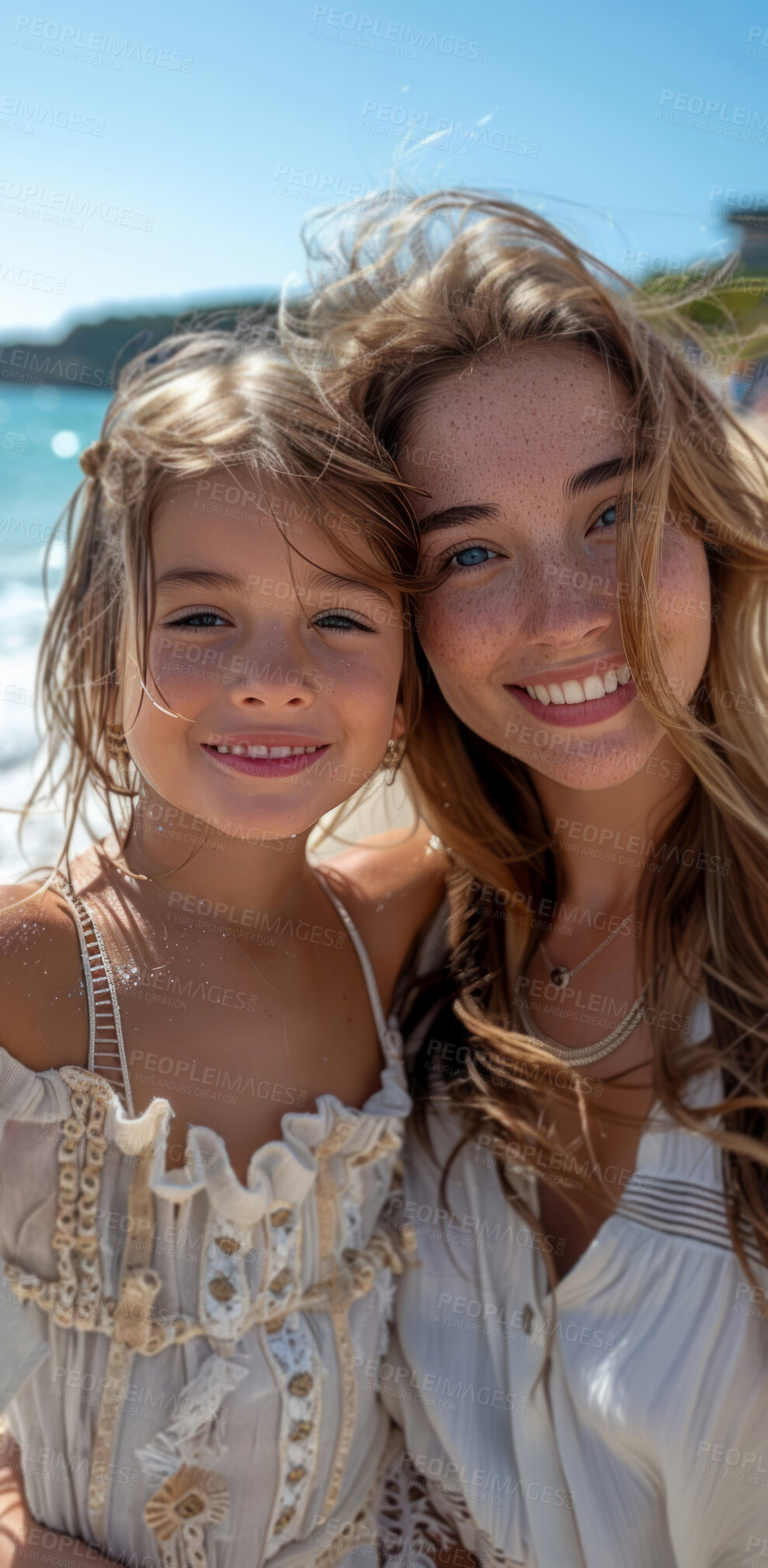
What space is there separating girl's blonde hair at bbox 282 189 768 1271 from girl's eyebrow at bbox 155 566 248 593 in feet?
1.40

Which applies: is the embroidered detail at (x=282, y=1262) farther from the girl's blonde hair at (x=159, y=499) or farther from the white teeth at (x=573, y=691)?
the white teeth at (x=573, y=691)

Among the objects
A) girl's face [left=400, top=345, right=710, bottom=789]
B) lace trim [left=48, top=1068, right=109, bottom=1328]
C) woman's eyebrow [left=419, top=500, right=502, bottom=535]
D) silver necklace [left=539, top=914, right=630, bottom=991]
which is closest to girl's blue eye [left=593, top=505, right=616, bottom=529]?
girl's face [left=400, top=345, right=710, bottom=789]

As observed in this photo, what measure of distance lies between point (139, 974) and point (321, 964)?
1.15 feet

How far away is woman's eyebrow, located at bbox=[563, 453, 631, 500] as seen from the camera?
5.72ft

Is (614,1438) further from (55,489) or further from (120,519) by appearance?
(55,489)

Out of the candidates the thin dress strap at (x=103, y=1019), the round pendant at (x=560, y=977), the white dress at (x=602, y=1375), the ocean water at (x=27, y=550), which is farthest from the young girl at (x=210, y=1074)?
the ocean water at (x=27, y=550)

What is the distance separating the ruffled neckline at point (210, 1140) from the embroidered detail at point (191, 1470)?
24 centimetres

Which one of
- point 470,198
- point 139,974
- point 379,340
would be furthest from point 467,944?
point 470,198

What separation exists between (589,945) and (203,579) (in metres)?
0.98

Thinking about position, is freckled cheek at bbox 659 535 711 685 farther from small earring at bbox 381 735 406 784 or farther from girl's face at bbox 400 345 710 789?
small earring at bbox 381 735 406 784

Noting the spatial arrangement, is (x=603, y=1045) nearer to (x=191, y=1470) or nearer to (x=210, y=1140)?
(x=210, y=1140)

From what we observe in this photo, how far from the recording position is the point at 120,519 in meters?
1.86

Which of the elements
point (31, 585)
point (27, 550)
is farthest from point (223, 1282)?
point (27, 550)

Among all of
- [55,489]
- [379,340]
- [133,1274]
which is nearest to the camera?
[133,1274]
